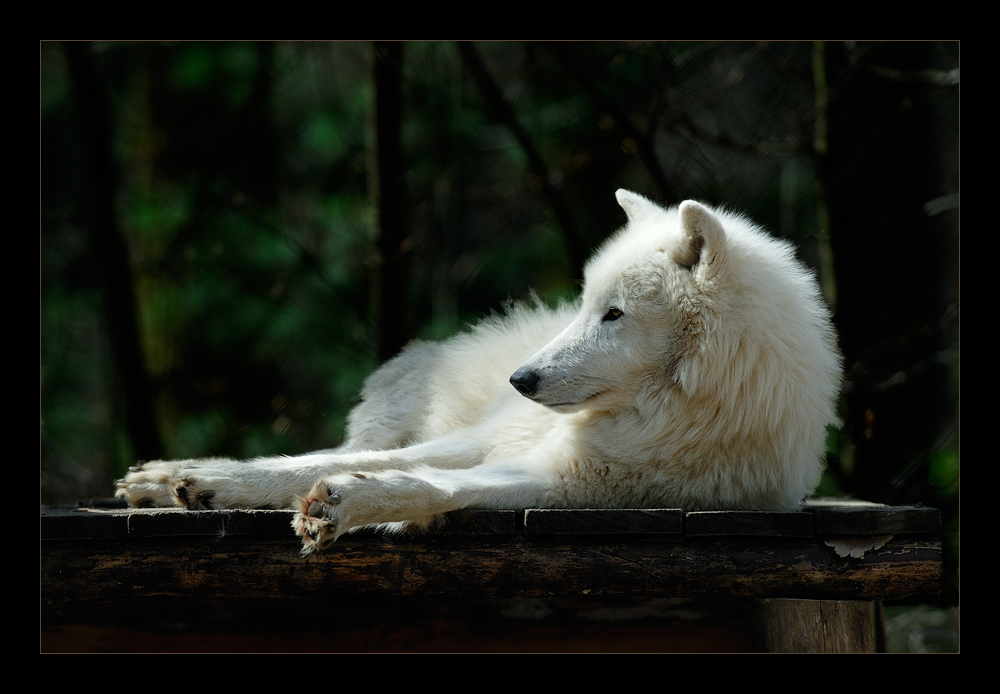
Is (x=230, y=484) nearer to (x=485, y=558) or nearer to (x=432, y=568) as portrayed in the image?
(x=432, y=568)

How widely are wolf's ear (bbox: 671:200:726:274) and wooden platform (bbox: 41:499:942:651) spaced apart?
0.74 m

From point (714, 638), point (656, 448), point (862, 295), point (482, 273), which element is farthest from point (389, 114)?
point (714, 638)

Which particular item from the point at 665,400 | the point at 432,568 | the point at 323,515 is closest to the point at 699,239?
the point at 665,400

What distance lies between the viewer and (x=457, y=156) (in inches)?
253

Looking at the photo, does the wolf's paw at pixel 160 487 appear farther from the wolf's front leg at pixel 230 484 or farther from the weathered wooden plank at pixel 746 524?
the weathered wooden plank at pixel 746 524

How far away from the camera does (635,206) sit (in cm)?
291

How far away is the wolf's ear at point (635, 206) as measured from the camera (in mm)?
2873

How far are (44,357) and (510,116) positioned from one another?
4.69 meters

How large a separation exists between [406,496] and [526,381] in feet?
1.68

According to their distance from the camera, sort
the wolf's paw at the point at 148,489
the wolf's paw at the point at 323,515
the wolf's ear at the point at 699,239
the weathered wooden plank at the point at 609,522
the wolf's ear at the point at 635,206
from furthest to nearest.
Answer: the wolf's ear at the point at 635,206 → the wolf's paw at the point at 148,489 → the wolf's ear at the point at 699,239 → the weathered wooden plank at the point at 609,522 → the wolf's paw at the point at 323,515

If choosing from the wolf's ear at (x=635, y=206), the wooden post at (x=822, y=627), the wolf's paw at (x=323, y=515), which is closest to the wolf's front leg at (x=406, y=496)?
the wolf's paw at (x=323, y=515)

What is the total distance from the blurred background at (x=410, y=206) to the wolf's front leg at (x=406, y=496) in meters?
2.30

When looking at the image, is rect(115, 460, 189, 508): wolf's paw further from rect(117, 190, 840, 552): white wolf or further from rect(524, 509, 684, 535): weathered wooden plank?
rect(524, 509, 684, 535): weathered wooden plank

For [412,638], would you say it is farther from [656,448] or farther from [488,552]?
[656,448]
